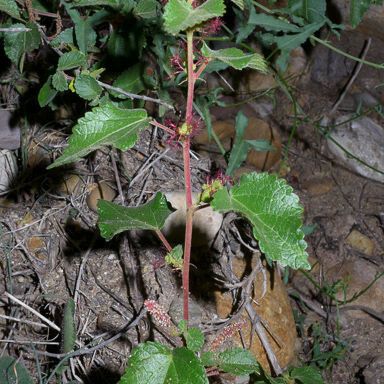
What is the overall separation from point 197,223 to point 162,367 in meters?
0.63

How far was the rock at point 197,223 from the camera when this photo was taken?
1.36 m

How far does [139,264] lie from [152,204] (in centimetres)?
44

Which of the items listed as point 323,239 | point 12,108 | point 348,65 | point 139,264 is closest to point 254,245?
point 139,264

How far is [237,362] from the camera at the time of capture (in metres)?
0.94

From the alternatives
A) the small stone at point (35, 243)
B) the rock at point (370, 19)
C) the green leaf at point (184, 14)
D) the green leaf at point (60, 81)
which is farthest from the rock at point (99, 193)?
the rock at point (370, 19)

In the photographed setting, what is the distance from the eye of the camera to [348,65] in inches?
99.1

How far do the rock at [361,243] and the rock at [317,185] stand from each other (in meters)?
0.23

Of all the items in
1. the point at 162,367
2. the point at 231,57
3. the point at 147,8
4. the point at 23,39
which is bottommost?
the point at 162,367

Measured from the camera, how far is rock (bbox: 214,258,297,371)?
1353 mm

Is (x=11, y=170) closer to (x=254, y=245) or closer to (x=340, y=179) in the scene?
(x=254, y=245)

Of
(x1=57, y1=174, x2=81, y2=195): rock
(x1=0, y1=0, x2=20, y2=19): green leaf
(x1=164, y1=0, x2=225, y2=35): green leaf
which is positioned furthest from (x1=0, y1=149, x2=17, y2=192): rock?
(x1=164, y1=0, x2=225, y2=35): green leaf

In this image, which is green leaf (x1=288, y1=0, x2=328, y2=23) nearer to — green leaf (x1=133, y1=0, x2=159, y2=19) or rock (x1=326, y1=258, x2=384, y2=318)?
green leaf (x1=133, y1=0, x2=159, y2=19)

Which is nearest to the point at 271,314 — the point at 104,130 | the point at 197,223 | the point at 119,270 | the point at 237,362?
the point at 197,223

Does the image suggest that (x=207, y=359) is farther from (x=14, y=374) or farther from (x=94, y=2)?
(x=94, y=2)
